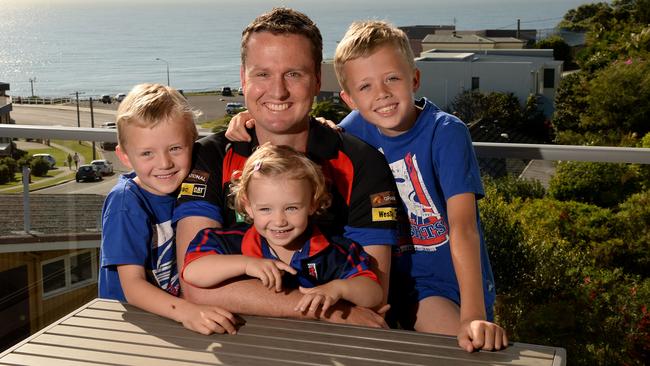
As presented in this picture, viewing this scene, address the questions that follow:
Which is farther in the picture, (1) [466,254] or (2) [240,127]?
(2) [240,127]

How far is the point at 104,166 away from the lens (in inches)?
110

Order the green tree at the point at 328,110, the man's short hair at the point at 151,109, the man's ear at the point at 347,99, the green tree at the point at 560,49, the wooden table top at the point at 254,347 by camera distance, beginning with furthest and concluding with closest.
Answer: the green tree at the point at 560,49
the green tree at the point at 328,110
the man's ear at the point at 347,99
the man's short hair at the point at 151,109
the wooden table top at the point at 254,347

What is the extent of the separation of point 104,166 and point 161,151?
742 mm

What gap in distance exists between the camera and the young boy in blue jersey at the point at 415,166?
2113 mm

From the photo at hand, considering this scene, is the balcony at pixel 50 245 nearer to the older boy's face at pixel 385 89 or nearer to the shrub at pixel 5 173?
the shrub at pixel 5 173

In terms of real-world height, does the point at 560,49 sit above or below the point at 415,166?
above

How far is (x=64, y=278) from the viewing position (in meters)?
3.15

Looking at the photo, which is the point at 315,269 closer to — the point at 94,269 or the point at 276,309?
the point at 276,309

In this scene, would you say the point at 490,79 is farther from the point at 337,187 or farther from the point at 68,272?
the point at 337,187

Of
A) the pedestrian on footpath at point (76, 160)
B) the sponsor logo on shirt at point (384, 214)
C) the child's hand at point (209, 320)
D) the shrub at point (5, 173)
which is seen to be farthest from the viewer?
the shrub at point (5, 173)

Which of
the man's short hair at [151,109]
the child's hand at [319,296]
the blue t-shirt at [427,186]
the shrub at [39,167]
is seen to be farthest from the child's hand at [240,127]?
the shrub at [39,167]

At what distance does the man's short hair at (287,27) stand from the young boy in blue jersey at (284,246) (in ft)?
1.11

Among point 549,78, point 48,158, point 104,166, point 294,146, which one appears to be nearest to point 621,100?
point 549,78

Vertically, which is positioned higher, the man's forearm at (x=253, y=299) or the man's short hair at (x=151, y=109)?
the man's short hair at (x=151, y=109)
